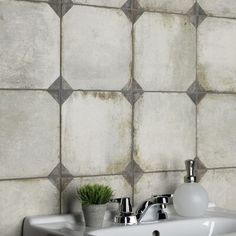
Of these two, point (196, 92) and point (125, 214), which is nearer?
point (125, 214)

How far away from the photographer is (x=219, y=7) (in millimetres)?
1742

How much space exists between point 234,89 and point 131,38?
36 cm

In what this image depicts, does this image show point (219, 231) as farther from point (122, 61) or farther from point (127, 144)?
point (122, 61)

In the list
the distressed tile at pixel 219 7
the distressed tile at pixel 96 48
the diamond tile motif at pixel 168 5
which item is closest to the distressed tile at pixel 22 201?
the distressed tile at pixel 96 48

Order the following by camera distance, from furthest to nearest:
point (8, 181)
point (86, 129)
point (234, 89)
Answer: point (234, 89) < point (86, 129) < point (8, 181)

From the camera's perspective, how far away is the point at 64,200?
148cm

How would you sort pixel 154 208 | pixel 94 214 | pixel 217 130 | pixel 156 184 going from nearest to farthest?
pixel 94 214
pixel 154 208
pixel 156 184
pixel 217 130

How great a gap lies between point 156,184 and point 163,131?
0.44 feet

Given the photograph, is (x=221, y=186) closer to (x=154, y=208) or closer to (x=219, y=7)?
(x=154, y=208)

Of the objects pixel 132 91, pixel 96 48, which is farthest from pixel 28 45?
pixel 132 91

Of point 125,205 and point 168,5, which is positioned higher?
point 168,5

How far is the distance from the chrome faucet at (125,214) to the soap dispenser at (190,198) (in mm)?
149

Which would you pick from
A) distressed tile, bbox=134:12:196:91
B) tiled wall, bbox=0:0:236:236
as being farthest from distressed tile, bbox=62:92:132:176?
distressed tile, bbox=134:12:196:91

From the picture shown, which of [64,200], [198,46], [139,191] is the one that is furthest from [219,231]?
[198,46]
